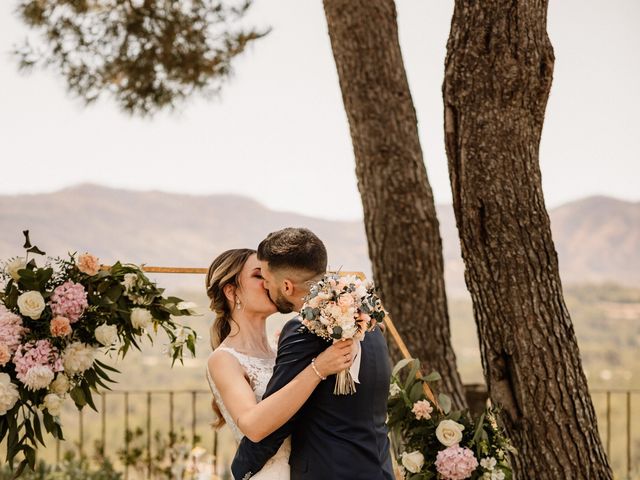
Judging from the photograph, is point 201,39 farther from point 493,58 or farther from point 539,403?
point 539,403

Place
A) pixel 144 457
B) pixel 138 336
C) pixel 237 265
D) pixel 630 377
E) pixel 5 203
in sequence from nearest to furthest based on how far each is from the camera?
pixel 237 265 → pixel 138 336 → pixel 144 457 → pixel 630 377 → pixel 5 203

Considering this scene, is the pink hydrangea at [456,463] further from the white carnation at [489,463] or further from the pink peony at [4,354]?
the pink peony at [4,354]

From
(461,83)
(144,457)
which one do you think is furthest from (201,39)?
(461,83)

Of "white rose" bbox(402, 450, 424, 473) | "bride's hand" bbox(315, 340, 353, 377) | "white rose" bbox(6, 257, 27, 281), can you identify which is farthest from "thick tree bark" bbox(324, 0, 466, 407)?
"bride's hand" bbox(315, 340, 353, 377)

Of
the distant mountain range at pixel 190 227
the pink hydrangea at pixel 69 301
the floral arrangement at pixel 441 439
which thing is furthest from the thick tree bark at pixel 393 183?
the distant mountain range at pixel 190 227

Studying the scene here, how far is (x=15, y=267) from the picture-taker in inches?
115

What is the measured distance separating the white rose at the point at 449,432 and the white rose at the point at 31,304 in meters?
1.70

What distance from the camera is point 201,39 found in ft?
23.9

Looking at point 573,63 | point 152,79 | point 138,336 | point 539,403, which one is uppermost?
point 573,63

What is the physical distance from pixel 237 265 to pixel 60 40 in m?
5.05

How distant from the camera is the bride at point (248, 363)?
2191mm

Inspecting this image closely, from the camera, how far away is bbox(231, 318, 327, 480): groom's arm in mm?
2238

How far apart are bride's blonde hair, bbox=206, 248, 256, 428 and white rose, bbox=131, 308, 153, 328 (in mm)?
282

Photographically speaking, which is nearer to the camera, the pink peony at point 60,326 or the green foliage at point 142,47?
the pink peony at point 60,326
